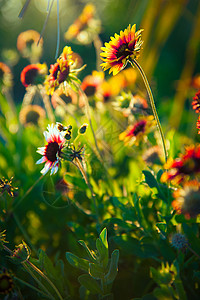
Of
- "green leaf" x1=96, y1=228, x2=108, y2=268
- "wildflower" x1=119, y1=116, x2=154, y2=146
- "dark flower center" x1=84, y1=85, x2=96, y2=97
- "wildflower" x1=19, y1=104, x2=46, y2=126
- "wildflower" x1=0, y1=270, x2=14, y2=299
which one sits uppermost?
"wildflower" x1=19, y1=104, x2=46, y2=126

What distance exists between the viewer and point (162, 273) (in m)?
0.38

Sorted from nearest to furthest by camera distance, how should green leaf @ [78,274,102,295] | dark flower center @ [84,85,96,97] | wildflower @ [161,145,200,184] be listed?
wildflower @ [161,145,200,184] < green leaf @ [78,274,102,295] < dark flower center @ [84,85,96,97]

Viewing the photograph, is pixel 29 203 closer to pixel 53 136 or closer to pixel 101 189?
pixel 101 189

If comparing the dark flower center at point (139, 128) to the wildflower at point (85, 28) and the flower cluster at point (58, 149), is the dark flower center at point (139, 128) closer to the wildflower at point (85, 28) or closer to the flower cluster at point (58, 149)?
the flower cluster at point (58, 149)

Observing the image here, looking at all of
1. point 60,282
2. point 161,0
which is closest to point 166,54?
point 161,0

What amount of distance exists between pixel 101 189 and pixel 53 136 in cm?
23

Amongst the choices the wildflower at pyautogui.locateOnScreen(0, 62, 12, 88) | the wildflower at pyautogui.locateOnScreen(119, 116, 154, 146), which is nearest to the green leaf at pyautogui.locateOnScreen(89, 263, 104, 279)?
the wildflower at pyautogui.locateOnScreen(119, 116, 154, 146)

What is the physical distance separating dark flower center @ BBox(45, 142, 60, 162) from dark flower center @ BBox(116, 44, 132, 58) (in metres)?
0.16

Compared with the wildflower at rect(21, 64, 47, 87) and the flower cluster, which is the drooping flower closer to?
the flower cluster

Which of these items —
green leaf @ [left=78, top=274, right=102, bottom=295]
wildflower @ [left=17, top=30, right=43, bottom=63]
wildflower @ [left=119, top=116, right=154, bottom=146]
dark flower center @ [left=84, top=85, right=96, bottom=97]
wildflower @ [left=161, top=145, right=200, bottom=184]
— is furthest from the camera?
wildflower @ [left=17, top=30, right=43, bottom=63]

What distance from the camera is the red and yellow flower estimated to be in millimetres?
452

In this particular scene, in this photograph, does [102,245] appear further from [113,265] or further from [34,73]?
[34,73]

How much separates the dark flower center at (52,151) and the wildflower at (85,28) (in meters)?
0.56

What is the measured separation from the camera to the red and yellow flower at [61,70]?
45cm
